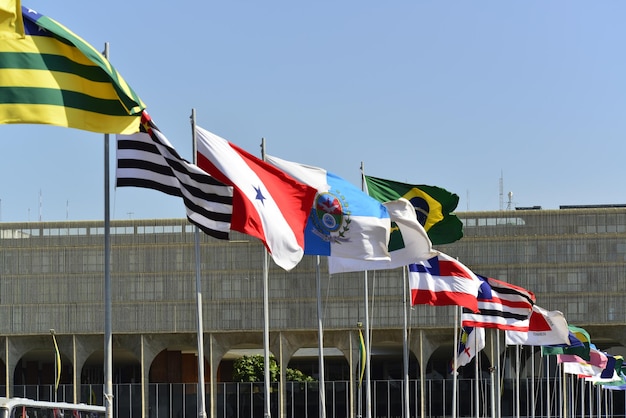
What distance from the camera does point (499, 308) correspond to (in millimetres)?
53531

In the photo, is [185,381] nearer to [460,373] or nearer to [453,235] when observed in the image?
[460,373]

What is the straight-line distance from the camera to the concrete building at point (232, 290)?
366 feet

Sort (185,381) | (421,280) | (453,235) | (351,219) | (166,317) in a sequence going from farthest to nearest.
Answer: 1. (185,381)
2. (166,317)
3. (421,280)
4. (453,235)
5. (351,219)

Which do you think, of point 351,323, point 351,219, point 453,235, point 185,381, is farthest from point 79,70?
point 185,381

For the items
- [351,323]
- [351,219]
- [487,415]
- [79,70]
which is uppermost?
[79,70]

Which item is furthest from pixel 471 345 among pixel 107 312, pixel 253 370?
pixel 253 370

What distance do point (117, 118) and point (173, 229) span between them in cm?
9265

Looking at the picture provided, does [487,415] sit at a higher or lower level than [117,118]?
lower

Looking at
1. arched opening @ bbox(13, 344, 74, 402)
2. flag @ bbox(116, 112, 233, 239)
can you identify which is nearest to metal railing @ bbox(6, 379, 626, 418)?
arched opening @ bbox(13, 344, 74, 402)

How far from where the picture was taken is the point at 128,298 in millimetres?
111688

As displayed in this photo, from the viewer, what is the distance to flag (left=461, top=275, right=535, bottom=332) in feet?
175

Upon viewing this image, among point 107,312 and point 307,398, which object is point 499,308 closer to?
point 107,312

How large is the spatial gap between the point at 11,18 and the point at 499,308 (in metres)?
37.0

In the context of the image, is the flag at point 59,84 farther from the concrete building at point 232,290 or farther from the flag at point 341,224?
the concrete building at point 232,290
